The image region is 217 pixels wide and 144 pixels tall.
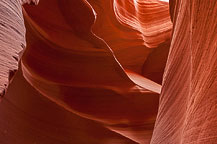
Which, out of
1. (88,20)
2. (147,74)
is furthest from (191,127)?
(147,74)

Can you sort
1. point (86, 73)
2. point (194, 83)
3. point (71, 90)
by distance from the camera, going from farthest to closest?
point (86, 73) < point (71, 90) < point (194, 83)

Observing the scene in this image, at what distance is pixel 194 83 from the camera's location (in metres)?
1.43

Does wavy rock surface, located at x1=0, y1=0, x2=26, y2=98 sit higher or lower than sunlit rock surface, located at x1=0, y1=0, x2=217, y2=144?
higher

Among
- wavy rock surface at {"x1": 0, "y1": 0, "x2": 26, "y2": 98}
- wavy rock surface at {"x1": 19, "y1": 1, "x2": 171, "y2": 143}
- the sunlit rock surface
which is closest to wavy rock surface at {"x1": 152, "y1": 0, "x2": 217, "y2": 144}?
wavy rock surface at {"x1": 0, "y1": 0, "x2": 26, "y2": 98}

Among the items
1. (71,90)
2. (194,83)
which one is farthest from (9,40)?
(71,90)

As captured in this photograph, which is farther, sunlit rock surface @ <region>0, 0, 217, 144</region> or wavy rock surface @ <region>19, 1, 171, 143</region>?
wavy rock surface @ <region>19, 1, 171, 143</region>

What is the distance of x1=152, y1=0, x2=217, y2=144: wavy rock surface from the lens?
3.82 ft

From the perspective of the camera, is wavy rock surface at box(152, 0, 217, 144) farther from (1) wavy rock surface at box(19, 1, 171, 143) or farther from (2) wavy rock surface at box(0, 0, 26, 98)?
(1) wavy rock surface at box(19, 1, 171, 143)

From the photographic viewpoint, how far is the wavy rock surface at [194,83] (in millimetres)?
1163

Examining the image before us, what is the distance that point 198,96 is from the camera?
130 cm

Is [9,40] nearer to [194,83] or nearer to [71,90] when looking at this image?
[194,83]

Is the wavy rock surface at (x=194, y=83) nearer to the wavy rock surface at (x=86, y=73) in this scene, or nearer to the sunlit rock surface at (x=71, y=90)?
the sunlit rock surface at (x=71, y=90)

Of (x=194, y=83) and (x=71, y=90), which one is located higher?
(x=194, y=83)

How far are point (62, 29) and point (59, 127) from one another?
123 cm
